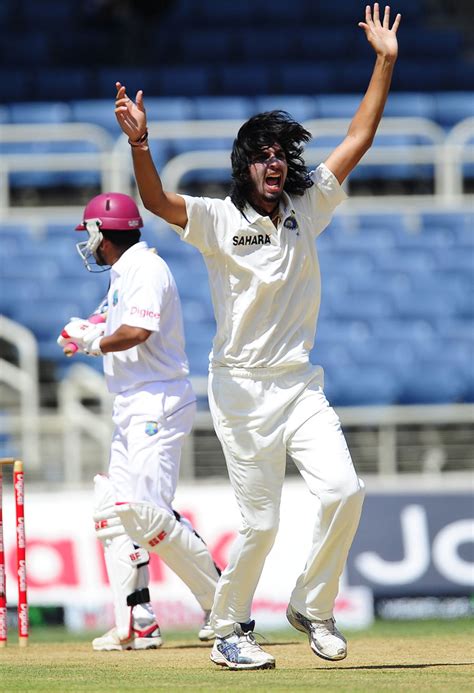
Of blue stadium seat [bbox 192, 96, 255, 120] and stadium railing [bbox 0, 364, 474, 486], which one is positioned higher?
blue stadium seat [bbox 192, 96, 255, 120]

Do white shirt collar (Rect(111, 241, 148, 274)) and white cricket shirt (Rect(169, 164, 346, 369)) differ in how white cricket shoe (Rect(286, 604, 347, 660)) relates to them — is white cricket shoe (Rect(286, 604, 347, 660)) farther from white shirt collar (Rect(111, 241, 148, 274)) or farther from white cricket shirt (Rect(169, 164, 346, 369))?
white shirt collar (Rect(111, 241, 148, 274))

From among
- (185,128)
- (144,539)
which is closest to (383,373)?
(185,128)

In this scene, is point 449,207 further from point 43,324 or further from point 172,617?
point 172,617

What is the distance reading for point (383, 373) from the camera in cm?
1259

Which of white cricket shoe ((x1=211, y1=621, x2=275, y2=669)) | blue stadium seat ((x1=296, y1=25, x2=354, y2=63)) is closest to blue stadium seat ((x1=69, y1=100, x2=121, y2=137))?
blue stadium seat ((x1=296, y1=25, x2=354, y2=63))

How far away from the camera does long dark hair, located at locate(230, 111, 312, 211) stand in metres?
5.97

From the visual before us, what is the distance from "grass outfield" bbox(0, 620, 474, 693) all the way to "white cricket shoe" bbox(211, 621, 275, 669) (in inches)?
2.8

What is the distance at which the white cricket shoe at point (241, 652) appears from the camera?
6.10 meters

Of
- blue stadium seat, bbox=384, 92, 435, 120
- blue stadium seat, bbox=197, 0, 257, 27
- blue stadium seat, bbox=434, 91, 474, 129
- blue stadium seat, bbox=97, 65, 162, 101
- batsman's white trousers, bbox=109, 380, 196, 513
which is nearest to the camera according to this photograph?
batsman's white trousers, bbox=109, 380, 196, 513

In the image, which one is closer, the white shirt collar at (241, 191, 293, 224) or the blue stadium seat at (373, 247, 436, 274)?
the white shirt collar at (241, 191, 293, 224)

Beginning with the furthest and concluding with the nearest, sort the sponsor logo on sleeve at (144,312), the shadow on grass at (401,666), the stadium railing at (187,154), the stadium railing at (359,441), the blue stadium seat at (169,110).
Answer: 1. the blue stadium seat at (169,110)
2. the stadium railing at (187,154)
3. the stadium railing at (359,441)
4. the sponsor logo on sleeve at (144,312)
5. the shadow on grass at (401,666)

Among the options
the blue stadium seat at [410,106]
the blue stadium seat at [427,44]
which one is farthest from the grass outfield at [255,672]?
the blue stadium seat at [427,44]

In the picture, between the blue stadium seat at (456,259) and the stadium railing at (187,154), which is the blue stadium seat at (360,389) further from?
the stadium railing at (187,154)

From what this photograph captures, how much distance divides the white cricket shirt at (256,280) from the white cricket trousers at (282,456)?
0.31 feet
